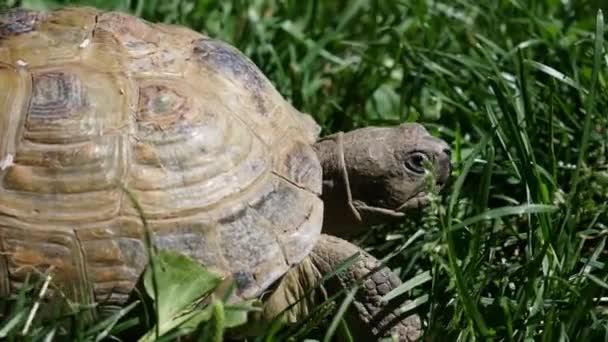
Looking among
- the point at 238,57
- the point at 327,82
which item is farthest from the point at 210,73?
the point at 327,82

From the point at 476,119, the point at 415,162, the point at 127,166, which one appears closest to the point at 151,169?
the point at 127,166

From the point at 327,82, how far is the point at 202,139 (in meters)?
1.54

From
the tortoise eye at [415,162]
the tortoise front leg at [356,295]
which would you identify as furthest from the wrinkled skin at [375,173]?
the tortoise front leg at [356,295]

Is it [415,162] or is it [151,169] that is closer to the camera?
[151,169]

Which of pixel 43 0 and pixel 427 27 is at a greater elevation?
pixel 427 27

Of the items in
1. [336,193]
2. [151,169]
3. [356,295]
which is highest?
[151,169]

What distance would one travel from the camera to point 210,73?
3039 millimetres

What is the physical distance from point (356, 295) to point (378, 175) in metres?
0.41

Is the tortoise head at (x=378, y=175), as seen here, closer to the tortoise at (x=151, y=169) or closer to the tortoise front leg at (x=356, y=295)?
the tortoise at (x=151, y=169)

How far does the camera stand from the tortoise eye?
10.5ft

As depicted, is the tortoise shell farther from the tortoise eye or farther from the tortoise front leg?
the tortoise eye

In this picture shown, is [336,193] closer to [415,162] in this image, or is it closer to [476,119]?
[415,162]

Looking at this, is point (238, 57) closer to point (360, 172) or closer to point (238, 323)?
point (360, 172)

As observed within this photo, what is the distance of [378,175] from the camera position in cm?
319
